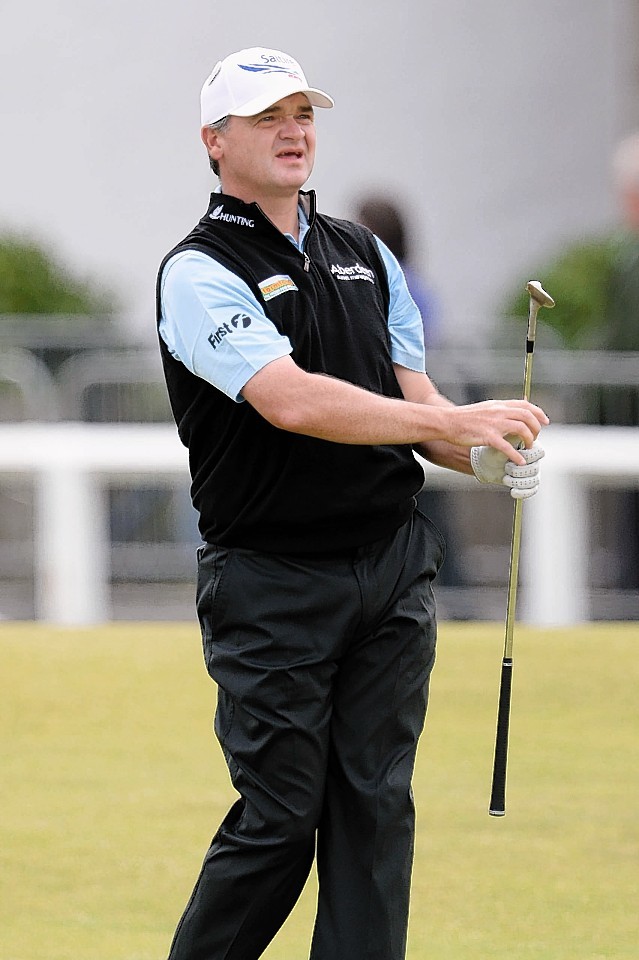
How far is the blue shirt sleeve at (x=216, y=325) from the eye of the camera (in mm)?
3617

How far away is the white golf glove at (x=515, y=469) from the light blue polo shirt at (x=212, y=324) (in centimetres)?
46

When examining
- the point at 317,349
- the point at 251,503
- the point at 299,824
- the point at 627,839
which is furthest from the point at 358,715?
the point at 627,839

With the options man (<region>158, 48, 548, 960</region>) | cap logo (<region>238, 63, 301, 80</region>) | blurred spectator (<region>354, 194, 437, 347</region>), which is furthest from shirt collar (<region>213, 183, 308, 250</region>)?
blurred spectator (<region>354, 194, 437, 347</region>)

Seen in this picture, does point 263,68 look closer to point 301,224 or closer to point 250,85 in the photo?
point 250,85

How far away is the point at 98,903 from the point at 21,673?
312 centimetres

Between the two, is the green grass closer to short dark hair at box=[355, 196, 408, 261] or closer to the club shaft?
the club shaft

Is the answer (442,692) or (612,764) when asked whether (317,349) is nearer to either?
(612,764)

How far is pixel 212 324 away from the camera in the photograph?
364cm

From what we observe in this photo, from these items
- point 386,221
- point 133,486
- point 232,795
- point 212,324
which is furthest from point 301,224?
point 133,486

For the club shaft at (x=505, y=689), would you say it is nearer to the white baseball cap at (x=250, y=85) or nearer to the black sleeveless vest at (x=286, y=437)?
the black sleeveless vest at (x=286, y=437)

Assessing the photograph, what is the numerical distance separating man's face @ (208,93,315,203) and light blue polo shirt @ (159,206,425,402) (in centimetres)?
21

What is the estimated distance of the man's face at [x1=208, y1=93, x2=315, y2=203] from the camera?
12.5ft

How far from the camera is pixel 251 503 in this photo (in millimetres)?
3816

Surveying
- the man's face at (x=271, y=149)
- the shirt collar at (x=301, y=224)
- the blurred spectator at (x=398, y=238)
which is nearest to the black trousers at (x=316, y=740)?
the shirt collar at (x=301, y=224)
